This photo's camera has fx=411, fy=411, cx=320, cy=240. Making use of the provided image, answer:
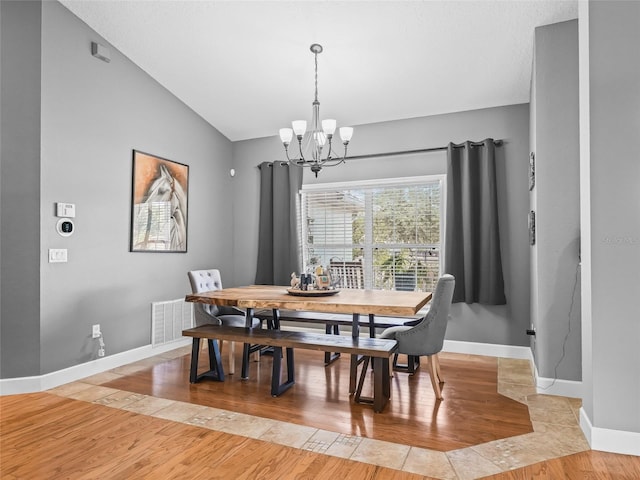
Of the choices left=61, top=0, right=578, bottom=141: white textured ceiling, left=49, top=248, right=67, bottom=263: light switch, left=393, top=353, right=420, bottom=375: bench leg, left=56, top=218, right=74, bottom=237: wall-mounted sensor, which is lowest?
left=393, top=353, right=420, bottom=375: bench leg

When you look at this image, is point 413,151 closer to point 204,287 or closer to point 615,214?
point 615,214

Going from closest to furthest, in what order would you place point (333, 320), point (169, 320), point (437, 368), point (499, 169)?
point (437, 368)
point (333, 320)
point (499, 169)
point (169, 320)

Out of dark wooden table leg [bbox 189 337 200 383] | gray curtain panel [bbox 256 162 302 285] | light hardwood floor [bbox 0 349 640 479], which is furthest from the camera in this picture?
gray curtain panel [bbox 256 162 302 285]

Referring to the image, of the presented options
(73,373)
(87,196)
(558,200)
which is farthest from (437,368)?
(87,196)

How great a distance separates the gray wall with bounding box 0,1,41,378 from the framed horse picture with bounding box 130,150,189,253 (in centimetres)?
101

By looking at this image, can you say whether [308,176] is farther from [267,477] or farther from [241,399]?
[267,477]

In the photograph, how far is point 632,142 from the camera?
7.64 feet

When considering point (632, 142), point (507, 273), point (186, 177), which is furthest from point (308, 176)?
point (632, 142)

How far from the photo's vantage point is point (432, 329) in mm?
3039

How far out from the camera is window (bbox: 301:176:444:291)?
471 cm

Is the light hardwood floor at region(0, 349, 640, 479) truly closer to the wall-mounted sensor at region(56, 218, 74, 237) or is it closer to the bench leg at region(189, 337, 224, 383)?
the bench leg at region(189, 337, 224, 383)

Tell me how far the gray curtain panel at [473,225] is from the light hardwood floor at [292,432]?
3.24 ft

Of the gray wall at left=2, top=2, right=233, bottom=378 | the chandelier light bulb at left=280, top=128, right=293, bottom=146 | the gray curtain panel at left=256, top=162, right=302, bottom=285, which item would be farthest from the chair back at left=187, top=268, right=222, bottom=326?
the chandelier light bulb at left=280, top=128, right=293, bottom=146

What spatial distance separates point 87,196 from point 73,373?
157cm
